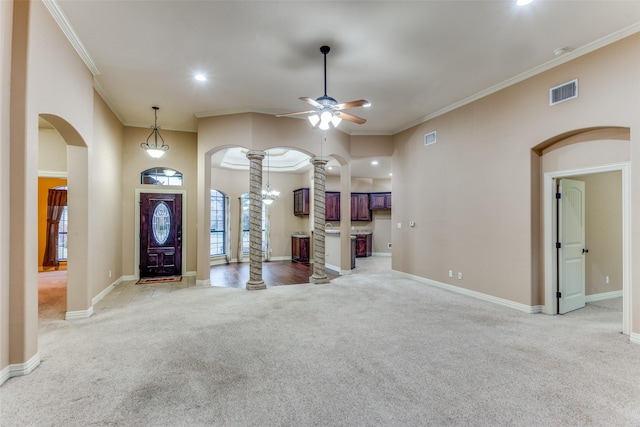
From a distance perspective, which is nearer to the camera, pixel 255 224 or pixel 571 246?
pixel 571 246

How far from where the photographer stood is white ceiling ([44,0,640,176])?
324 cm

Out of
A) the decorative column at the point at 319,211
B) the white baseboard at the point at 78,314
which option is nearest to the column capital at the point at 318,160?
the decorative column at the point at 319,211

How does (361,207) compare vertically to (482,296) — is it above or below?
above

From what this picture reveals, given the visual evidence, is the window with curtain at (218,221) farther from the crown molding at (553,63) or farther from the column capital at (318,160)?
the crown molding at (553,63)

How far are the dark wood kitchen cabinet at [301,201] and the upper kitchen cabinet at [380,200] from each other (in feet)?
10.8

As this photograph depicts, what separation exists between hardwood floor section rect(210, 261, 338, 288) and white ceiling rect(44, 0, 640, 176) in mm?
3804

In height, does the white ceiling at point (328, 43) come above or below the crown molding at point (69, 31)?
above

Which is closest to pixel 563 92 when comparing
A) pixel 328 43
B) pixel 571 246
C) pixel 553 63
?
pixel 553 63

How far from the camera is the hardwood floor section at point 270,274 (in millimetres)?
6832

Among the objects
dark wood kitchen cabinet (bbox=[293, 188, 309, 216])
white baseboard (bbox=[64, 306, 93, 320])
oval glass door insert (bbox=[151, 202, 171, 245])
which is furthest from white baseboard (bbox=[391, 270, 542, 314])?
white baseboard (bbox=[64, 306, 93, 320])

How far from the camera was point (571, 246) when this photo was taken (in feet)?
15.6

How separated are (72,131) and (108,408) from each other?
3.35 meters

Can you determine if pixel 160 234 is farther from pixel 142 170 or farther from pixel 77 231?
pixel 77 231

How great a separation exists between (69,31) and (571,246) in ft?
24.3
